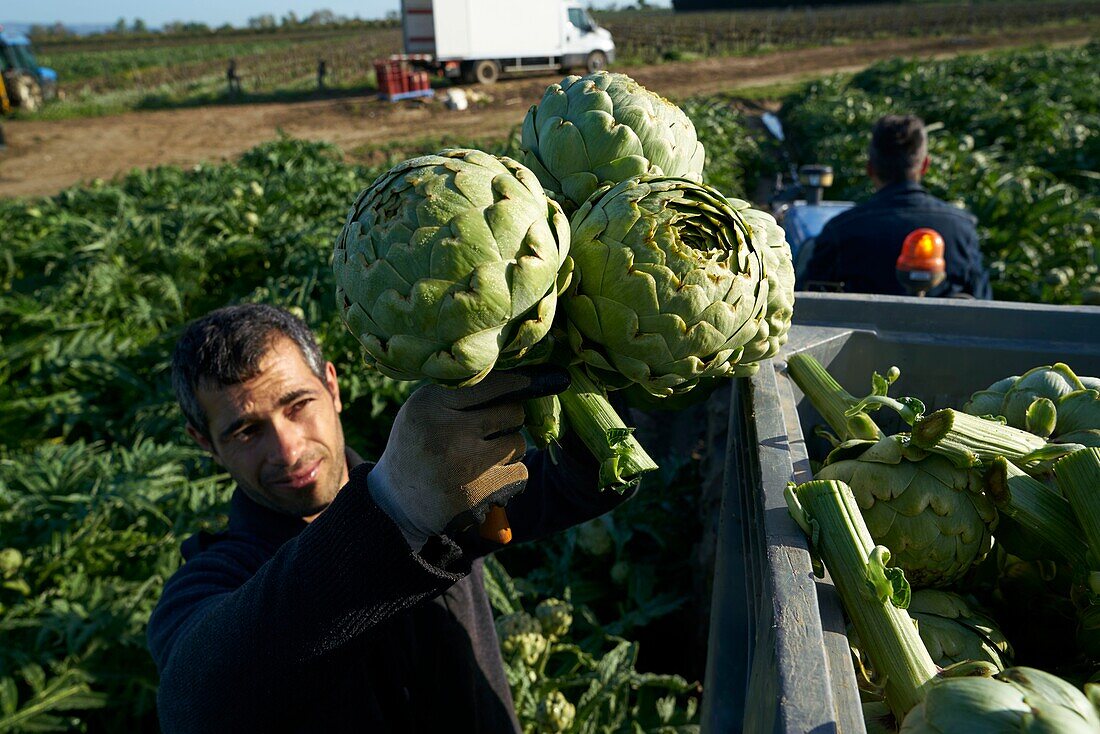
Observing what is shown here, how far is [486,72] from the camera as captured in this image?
2452 centimetres

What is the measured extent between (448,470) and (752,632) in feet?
2.00

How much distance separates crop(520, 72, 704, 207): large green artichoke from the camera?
42.9 inches

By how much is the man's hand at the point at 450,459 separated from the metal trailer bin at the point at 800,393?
416 mm

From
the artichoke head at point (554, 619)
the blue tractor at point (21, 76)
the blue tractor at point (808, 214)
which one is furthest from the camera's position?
the blue tractor at point (21, 76)

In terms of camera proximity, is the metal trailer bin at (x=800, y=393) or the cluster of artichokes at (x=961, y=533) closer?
the cluster of artichokes at (x=961, y=533)

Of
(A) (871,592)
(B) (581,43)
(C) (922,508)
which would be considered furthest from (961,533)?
(B) (581,43)

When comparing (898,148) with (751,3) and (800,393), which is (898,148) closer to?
(800,393)

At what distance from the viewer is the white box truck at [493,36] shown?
23297 millimetres

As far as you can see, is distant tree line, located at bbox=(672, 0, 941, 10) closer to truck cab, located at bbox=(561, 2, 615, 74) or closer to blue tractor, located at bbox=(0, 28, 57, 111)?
truck cab, located at bbox=(561, 2, 615, 74)

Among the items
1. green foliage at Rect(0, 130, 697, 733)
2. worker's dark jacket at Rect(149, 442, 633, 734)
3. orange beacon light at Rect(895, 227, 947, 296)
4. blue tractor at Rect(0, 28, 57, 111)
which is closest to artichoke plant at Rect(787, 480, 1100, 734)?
worker's dark jacket at Rect(149, 442, 633, 734)

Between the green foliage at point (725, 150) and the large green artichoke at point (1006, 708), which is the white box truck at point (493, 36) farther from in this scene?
the large green artichoke at point (1006, 708)

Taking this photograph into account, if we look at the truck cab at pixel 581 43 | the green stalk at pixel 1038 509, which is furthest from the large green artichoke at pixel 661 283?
the truck cab at pixel 581 43

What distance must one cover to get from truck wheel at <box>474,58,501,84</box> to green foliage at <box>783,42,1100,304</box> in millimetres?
10543

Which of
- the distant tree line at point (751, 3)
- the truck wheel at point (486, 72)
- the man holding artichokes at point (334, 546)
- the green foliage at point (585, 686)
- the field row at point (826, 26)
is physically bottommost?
the green foliage at point (585, 686)
